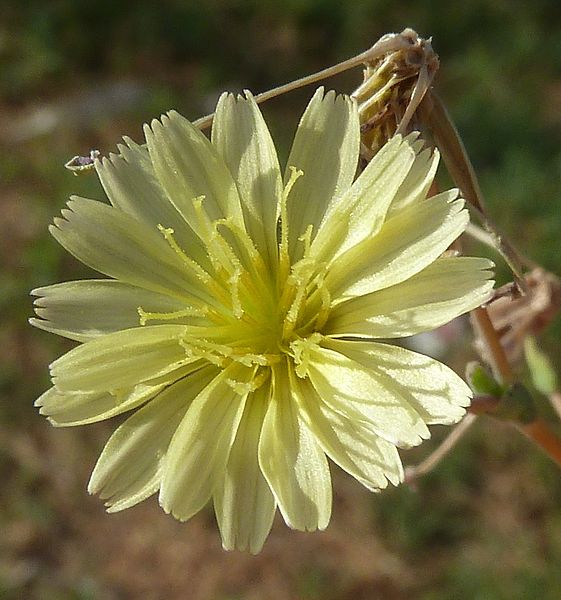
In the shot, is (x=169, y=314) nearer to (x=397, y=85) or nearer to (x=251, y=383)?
(x=251, y=383)

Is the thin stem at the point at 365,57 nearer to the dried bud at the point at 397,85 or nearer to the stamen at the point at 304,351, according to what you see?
the dried bud at the point at 397,85

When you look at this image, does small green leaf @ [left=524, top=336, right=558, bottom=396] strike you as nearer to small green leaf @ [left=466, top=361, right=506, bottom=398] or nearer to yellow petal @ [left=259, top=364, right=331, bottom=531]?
small green leaf @ [left=466, top=361, right=506, bottom=398]

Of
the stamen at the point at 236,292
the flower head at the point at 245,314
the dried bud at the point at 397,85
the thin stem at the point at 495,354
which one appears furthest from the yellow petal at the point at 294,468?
the dried bud at the point at 397,85

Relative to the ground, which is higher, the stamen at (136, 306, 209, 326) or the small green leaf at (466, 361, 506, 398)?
the stamen at (136, 306, 209, 326)

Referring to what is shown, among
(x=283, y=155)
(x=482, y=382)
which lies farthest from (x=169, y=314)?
(x=283, y=155)

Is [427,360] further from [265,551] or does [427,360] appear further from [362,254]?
[265,551]

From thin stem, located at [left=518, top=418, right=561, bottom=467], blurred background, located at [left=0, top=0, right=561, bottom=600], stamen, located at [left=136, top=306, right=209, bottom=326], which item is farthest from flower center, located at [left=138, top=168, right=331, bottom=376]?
blurred background, located at [left=0, top=0, right=561, bottom=600]
